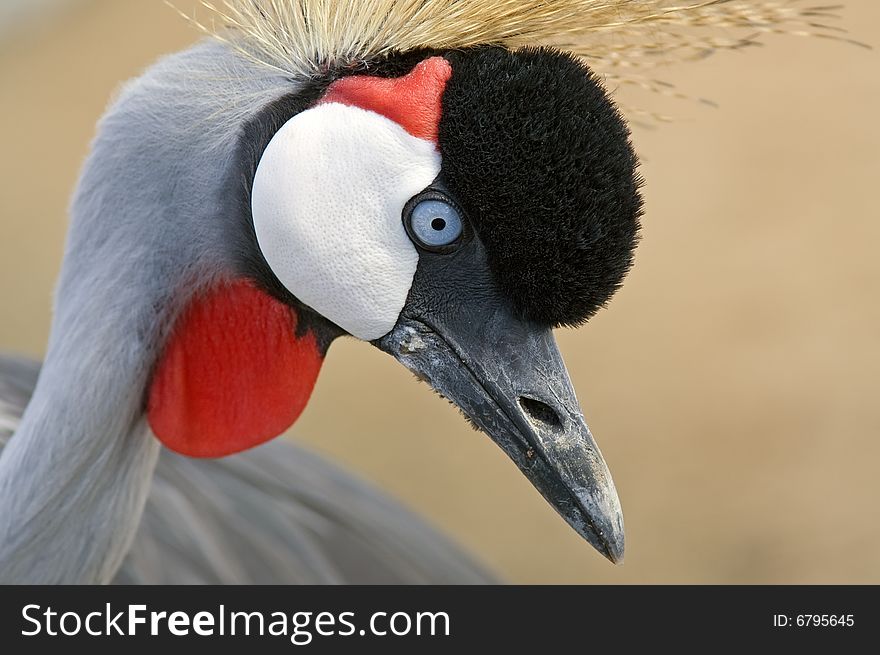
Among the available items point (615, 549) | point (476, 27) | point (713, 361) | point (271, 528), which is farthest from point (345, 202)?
point (713, 361)

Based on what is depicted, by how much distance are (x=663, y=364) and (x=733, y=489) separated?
42 cm

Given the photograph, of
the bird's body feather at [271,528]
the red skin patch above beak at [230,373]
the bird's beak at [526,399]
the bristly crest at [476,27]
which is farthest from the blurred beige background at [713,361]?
the bird's beak at [526,399]

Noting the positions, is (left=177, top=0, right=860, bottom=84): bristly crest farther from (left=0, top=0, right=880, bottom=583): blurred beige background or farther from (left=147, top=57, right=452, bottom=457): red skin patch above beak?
(left=0, top=0, right=880, bottom=583): blurred beige background

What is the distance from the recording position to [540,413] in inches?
34.1

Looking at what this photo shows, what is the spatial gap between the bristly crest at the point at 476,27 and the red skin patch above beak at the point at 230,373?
8.4 inches

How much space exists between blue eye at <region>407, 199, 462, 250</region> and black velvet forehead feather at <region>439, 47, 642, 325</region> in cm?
1

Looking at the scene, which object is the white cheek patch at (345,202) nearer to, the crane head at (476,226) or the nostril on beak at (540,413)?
the crane head at (476,226)

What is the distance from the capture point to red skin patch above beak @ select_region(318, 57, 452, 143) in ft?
2.60

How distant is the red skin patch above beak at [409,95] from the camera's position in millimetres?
794

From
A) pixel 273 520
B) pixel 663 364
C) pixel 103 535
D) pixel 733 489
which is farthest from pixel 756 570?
pixel 103 535

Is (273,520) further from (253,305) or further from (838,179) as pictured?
(838,179)

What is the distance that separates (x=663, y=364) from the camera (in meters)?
2.68

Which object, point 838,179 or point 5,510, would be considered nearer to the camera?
point 5,510

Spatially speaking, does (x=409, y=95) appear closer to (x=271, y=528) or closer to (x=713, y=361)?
(x=271, y=528)
